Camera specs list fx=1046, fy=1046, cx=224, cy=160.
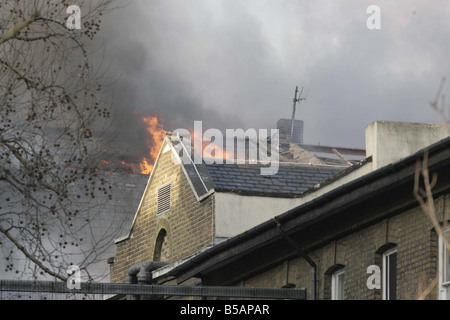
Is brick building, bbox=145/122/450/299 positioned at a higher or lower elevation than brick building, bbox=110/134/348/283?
lower

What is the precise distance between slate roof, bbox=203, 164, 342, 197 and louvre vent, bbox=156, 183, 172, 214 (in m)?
1.31

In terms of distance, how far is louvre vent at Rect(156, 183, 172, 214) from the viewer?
1089 inches

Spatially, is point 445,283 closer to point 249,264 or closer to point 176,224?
point 249,264

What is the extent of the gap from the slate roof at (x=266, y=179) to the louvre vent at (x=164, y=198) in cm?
131

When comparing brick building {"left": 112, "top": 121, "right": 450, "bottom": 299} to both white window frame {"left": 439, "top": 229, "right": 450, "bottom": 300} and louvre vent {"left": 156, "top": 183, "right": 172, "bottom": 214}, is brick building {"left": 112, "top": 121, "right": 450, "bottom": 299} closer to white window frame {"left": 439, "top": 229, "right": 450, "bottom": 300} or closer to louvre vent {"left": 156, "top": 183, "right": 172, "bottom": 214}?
white window frame {"left": 439, "top": 229, "right": 450, "bottom": 300}

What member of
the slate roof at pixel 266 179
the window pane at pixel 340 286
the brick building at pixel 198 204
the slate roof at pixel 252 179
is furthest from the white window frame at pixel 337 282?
the slate roof at pixel 266 179

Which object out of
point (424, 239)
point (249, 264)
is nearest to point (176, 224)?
point (249, 264)

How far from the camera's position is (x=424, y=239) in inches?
608

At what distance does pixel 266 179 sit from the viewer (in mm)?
27531

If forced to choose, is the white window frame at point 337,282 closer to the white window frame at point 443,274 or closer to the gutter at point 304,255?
the gutter at point 304,255

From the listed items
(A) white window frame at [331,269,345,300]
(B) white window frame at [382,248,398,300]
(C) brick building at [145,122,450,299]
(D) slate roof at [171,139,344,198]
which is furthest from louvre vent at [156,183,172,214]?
(B) white window frame at [382,248,398,300]

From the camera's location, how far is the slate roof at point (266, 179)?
Result: 26.7 metres

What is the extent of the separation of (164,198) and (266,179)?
2.78m
